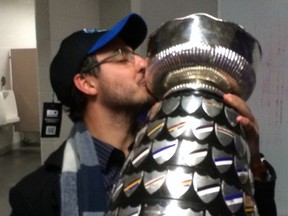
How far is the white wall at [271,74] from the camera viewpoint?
1296mm

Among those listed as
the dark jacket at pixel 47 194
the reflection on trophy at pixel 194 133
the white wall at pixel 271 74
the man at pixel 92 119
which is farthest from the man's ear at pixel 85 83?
the white wall at pixel 271 74

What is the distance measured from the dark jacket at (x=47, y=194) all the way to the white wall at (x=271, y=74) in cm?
46

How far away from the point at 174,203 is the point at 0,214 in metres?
2.56

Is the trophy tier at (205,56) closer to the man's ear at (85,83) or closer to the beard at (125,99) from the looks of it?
the beard at (125,99)

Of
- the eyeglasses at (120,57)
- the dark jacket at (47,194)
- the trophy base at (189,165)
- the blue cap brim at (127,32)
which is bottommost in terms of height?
the dark jacket at (47,194)

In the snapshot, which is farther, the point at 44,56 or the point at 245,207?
the point at 44,56

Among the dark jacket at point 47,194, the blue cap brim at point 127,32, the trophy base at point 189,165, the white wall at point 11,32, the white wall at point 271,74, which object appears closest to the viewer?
the trophy base at point 189,165

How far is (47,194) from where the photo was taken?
0.91 m

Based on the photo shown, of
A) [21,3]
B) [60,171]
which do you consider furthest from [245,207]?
[21,3]

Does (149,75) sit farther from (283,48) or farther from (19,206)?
(283,48)

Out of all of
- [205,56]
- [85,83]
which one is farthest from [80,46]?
[205,56]

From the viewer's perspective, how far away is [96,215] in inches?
33.4

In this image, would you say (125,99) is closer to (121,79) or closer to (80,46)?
(121,79)

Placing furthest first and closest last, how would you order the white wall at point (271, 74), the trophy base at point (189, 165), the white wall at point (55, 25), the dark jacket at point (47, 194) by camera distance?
the white wall at point (55, 25)
the white wall at point (271, 74)
the dark jacket at point (47, 194)
the trophy base at point (189, 165)
